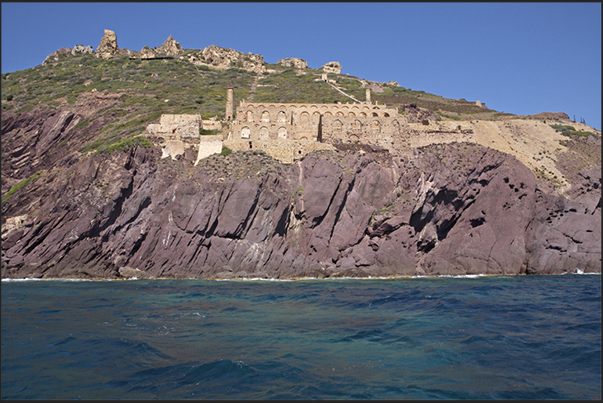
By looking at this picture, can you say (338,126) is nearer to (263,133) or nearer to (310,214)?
(263,133)

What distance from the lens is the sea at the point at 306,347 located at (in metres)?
13.2

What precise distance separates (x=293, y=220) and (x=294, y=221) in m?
0.15

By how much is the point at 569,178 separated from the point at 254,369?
52.8m

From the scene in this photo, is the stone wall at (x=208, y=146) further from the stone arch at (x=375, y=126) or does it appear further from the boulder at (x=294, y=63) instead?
the boulder at (x=294, y=63)

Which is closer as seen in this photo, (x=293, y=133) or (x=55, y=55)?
(x=293, y=133)

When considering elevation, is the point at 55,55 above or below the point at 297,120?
above

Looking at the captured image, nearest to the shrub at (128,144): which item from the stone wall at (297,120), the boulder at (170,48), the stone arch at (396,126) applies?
the stone wall at (297,120)

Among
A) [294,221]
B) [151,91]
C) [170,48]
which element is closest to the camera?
[294,221]

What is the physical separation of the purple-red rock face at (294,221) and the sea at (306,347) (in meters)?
16.6

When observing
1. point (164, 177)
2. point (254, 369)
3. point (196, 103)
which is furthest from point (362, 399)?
point (196, 103)

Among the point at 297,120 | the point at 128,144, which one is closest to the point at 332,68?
the point at 297,120

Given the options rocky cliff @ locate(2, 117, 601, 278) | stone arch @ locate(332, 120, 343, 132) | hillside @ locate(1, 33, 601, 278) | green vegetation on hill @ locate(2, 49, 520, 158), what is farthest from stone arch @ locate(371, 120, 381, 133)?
green vegetation on hill @ locate(2, 49, 520, 158)

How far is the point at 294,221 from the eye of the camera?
49.1m

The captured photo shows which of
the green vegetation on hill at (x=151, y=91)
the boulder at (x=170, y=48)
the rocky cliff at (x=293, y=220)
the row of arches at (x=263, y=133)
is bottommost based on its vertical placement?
the rocky cliff at (x=293, y=220)
